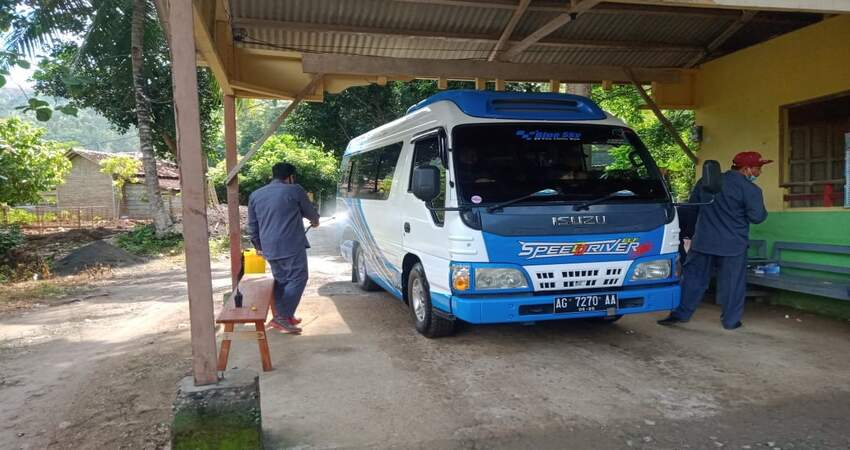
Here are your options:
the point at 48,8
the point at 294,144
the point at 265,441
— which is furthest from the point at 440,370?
the point at 294,144

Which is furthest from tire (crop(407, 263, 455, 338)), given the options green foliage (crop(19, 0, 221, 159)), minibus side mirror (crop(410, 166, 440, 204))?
green foliage (crop(19, 0, 221, 159))

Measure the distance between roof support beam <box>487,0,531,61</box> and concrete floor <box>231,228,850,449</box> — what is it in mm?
3721

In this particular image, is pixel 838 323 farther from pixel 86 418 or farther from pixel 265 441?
pixel 86 418

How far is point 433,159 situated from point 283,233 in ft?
5.80

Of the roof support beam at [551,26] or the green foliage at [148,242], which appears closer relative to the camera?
the roof support beam at [551,26]

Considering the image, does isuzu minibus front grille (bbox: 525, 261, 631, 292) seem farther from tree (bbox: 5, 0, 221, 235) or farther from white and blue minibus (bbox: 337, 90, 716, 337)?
tree (bbox: 5, 0, 221, 235)

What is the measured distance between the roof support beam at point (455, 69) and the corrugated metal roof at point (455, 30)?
35 centimetres

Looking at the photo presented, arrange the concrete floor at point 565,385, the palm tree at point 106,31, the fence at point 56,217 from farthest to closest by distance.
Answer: the fence at point 56,217, the palm tree at point 106,31, the concrete floor at point 565,385

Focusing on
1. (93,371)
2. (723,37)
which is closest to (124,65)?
(93,371)

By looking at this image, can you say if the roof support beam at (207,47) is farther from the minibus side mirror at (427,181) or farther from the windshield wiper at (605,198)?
the windshield wiper at (605,198)

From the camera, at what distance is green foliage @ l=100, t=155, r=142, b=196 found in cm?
2712

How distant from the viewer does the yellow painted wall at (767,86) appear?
21.7 feet

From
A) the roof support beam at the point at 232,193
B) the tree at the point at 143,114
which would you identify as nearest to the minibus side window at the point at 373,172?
the roof support beam at the point at 232,193

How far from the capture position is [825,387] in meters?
4.28
